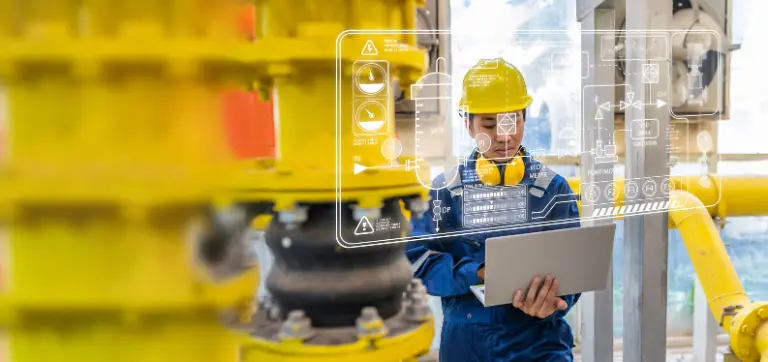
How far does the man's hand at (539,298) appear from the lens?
1.03 m

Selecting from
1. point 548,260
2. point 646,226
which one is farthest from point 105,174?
point 646,226

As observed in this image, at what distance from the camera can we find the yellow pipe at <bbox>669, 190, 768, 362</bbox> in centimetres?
133

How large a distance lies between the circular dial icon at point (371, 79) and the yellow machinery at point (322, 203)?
2cm

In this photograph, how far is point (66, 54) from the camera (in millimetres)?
607

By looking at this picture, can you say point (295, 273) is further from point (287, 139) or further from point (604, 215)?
point (604, 215)

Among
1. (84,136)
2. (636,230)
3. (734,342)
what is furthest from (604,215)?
(84,136)

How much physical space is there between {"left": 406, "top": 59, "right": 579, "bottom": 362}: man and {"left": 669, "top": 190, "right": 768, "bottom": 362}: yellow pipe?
1.26 feet

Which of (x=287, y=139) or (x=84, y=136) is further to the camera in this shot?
(x=287, y=139)

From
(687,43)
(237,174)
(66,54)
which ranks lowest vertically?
(237,174)

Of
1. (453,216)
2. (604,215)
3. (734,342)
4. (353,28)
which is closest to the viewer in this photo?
(353,28)

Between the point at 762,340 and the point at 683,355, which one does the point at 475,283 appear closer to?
the point at 762,340

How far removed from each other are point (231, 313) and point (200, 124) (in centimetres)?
23

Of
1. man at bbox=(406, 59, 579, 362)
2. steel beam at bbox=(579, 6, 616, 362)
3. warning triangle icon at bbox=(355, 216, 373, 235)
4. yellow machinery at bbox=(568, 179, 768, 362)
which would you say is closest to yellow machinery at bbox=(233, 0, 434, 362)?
warning triangle icon at bbox=(355, 216, 373, 235)
